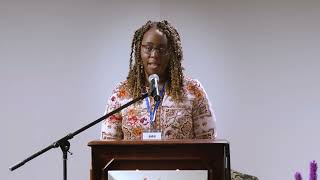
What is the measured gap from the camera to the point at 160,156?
5.30 feet

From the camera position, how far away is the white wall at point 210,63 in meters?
3.96

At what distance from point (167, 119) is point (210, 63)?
185 cm

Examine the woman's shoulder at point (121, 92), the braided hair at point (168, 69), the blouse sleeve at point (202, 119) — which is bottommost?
the blouse sleeve at point (202, 119)

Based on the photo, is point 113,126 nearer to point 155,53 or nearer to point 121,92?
point 121,92

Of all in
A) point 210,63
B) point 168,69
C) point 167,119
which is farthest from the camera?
point 210,63

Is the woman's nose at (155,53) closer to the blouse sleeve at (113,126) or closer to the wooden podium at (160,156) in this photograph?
the blouse sleeve at (113,126)

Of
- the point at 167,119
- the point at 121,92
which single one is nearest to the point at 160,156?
the point at 167,119

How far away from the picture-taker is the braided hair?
2402mm

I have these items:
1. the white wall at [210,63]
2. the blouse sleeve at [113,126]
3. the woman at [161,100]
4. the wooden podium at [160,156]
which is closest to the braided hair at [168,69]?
the woman at [161,100]

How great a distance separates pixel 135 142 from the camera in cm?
162

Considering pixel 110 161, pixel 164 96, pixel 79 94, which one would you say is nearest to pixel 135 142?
pixel 110 161

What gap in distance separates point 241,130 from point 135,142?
2.59 m

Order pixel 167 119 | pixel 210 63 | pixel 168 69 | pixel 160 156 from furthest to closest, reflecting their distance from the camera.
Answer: pixel 210 63
pixel 168 69
pixel 167 119
pixel 160 156

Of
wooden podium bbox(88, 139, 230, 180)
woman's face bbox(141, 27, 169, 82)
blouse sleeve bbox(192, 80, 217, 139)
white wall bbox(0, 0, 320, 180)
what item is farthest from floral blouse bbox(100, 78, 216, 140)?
white wall bbox(0, 0, 320, 180)
